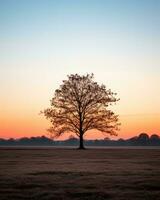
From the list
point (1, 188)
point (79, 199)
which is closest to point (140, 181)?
point (79, 199)

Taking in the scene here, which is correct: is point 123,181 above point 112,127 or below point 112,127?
below

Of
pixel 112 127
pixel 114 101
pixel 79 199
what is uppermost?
pixel 114 101

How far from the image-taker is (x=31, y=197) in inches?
456

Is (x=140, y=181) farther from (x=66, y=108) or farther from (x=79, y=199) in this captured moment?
(x=66, y=108)

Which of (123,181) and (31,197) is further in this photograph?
(123,181)

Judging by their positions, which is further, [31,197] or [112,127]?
[112,127]

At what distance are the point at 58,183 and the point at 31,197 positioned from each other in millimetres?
3234

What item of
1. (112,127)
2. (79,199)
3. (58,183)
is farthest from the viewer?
(112,127)

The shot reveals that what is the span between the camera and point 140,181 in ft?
49.8

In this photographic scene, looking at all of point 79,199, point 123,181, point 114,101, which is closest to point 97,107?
point 114,101

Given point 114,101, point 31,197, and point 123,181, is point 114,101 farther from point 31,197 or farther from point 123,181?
point 31,197

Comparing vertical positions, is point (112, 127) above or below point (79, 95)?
below

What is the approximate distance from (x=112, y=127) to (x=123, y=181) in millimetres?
46896

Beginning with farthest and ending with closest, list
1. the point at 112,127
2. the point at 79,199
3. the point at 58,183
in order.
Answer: the point at 112,127 → the point at 58,183 → the point at 79,199
